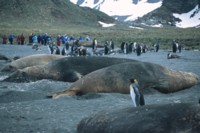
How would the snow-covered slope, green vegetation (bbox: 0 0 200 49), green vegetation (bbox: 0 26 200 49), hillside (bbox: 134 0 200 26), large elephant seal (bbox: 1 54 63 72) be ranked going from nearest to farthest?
large elephant seal (bbox: 1 54 63 72)
green vegetation (bbox: 0 26 200 49)
green vegetation (bbox: 0 0 200 49)
the snow-covered slope
hillside (bbox: 134 0 200 26)

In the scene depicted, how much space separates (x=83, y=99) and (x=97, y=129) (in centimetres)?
354

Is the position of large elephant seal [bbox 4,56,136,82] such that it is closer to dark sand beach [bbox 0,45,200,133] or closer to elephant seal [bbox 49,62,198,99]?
dark sand beach [bbox 0,45,200,133]

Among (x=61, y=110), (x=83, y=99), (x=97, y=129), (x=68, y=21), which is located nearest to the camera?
(x=97, y=129)

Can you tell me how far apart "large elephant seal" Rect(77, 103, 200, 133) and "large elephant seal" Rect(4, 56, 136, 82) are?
19.8 feet

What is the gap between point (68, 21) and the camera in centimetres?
9025

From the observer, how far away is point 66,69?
11055 mm

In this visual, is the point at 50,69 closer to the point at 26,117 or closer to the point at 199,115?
the point at 26,117

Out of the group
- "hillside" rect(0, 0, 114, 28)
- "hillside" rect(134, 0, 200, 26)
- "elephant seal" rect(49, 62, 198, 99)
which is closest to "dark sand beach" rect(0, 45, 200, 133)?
"elephant seal" rect(49, 62, 198, 99)

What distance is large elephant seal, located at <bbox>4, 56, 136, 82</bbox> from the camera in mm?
10922

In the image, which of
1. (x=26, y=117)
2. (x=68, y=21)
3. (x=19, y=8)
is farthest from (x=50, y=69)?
(x=68, y=21)

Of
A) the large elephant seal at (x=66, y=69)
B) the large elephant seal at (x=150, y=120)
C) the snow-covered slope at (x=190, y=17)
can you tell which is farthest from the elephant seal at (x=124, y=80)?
the snow-covered slope at (x=190, y=17)

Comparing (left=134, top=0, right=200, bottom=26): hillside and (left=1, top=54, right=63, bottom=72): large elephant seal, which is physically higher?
(left=134, top=0, right=200, bottom=26): hillside

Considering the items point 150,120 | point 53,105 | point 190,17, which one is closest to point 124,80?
point 53,105

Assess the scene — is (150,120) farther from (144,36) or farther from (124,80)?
(144,36)
